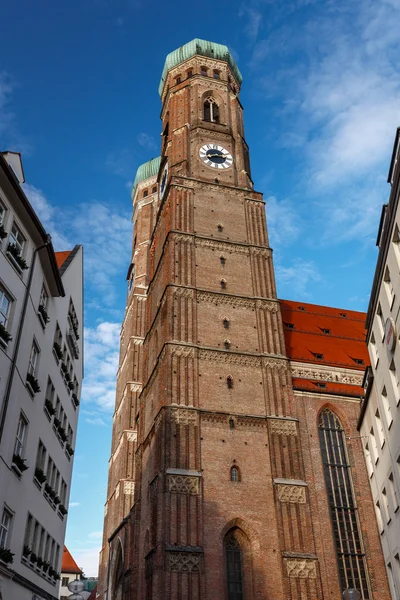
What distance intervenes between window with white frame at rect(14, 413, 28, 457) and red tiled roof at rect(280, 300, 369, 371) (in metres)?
18.6

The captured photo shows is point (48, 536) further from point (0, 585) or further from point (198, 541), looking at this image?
point (198, 541)

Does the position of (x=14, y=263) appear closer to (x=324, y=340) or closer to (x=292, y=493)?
(x=292, y=493)

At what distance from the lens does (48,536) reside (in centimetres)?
1861

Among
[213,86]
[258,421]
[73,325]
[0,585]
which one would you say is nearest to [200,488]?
[258,421]

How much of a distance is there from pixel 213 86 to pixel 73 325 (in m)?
25.3

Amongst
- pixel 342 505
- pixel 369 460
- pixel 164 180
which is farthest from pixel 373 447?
pixel 164 180

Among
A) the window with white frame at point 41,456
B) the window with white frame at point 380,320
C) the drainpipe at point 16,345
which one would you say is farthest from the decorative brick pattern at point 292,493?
the drainpipe at point 16,345

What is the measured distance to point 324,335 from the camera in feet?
119

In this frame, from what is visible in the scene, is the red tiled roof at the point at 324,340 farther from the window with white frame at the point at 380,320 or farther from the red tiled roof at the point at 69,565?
the red tiled roof at the point at 69,565

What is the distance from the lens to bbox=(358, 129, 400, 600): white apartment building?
1719cm

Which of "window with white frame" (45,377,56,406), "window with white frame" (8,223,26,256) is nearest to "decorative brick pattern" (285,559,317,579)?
"window with white frame" (45,377,56,406)

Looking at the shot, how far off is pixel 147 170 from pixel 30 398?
47.8m

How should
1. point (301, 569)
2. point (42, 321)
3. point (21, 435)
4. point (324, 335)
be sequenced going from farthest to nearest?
point (324, 335) < point (301, 569) < point (42, 321) < point (21, 435)

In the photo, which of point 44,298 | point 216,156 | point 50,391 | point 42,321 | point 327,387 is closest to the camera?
point 42,321
